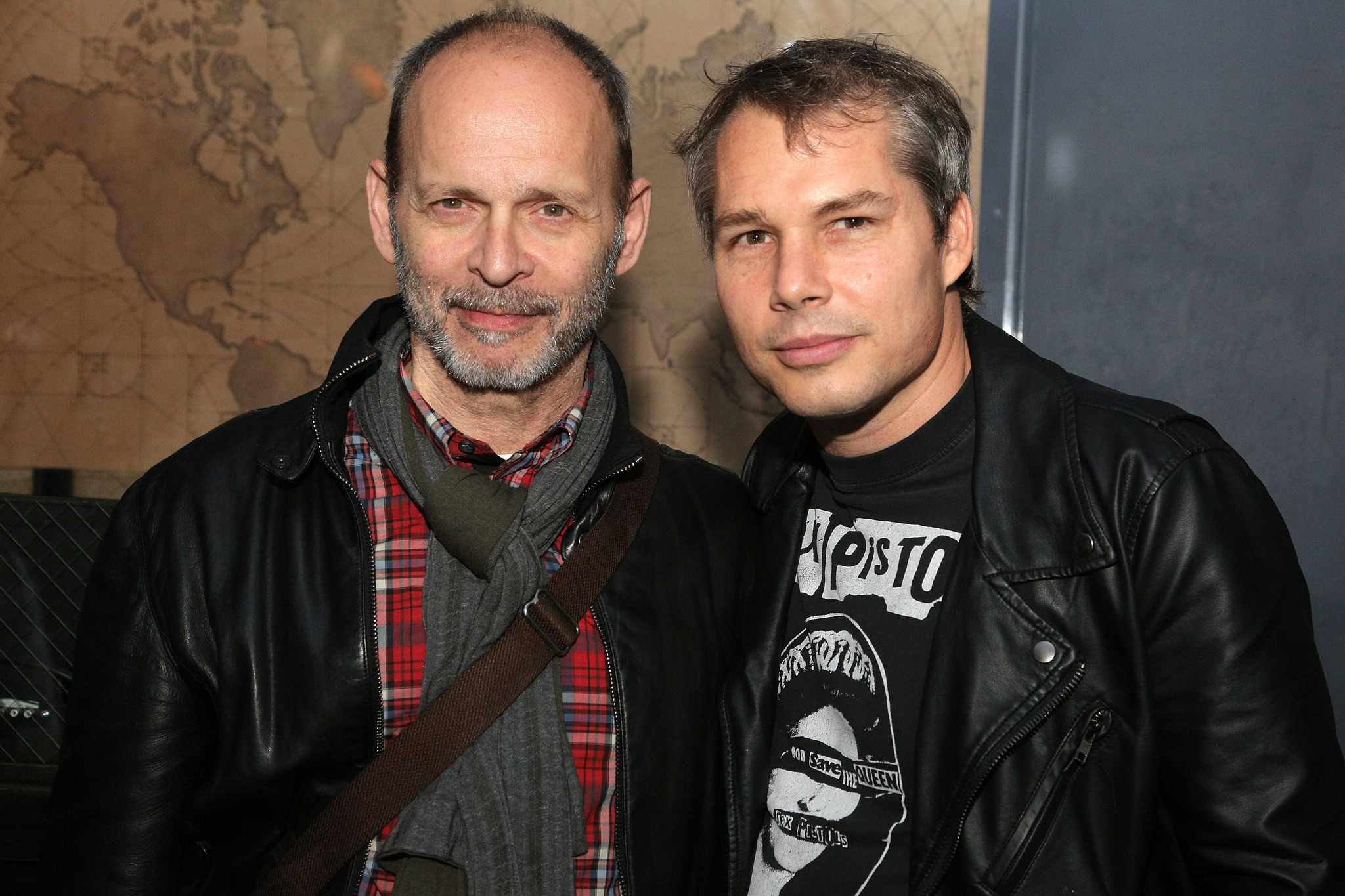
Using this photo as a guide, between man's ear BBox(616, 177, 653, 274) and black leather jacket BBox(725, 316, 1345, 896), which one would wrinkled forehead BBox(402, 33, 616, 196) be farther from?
black leather jacket BBox(725, 316, 1345, 896)

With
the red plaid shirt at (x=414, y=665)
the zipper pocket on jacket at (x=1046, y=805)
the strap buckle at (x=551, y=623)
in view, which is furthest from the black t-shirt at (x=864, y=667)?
the strap buckle at (x=551, y=623)

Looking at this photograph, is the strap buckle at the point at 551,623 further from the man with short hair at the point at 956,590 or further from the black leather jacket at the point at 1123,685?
the black leather jacket at the point at 1123,685

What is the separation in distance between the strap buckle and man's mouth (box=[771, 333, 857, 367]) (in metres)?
0.53

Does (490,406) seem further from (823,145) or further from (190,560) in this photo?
(823,145)

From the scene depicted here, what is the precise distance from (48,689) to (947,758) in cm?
250

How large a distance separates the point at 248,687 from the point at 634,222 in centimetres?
105

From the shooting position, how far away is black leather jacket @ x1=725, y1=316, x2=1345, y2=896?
46.6 inches

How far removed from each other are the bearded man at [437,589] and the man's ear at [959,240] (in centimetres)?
58

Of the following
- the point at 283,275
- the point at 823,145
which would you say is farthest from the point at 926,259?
the point at 283,275

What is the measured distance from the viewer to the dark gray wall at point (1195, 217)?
239 cm

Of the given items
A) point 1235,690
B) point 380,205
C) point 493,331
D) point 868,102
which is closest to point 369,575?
point 493,331

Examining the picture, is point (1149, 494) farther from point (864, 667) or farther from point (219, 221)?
point (219, 221)

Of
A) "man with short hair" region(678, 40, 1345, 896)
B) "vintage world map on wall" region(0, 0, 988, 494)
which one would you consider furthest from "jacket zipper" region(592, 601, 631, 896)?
"vintage world map on wall" region(0, 0, 988, 494)

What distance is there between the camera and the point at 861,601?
1468 mm
